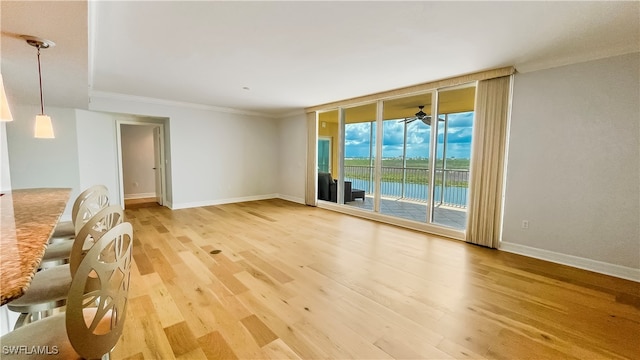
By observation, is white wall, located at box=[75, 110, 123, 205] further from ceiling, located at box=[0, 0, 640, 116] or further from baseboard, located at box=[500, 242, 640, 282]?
baseboard, located at box=[500, 242, 640, 282]

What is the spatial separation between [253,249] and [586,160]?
13.7ft

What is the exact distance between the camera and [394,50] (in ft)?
9.36

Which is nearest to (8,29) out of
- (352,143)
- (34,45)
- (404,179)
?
(34,45)

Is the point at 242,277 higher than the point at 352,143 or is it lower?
lower

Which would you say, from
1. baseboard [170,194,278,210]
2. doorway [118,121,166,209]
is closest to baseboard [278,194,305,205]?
baseboard [170,194,278,210]

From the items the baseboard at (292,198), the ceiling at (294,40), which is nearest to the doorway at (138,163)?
the baseboard at (292,198)

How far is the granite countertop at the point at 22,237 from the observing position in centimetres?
74

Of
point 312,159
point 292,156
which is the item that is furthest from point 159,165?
point 312,159

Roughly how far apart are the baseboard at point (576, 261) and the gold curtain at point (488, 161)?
0.22 metres

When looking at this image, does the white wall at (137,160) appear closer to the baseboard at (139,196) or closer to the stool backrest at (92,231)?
the baseboard at (139,196)

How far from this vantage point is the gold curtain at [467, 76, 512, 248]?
137 inches

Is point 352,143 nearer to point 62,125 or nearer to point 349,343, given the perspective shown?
point 349,343

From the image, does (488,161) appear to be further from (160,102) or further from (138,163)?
(138,163)

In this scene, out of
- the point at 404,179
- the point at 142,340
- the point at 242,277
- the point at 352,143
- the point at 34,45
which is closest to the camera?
the point at 142,340
